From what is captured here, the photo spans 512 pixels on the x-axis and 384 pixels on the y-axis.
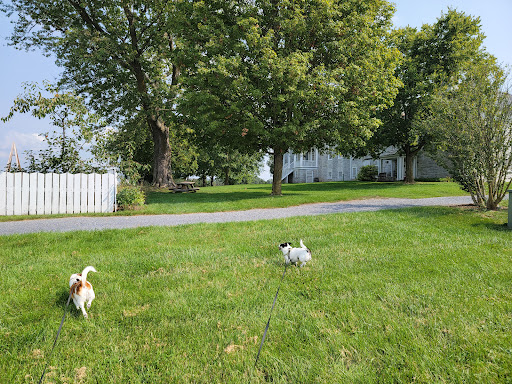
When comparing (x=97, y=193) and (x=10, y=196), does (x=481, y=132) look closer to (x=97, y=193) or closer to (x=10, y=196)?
(x=97, y=193)

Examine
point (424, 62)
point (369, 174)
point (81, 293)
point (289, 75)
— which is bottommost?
point (81, 293)

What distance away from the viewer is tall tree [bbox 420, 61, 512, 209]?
8977 millimetres

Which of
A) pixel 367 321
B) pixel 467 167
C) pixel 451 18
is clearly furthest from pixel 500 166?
pixel 451 18

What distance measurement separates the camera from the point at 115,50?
62.3 ft

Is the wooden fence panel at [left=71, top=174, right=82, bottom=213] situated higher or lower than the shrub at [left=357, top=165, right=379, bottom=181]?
lower

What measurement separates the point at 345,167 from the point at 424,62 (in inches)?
797

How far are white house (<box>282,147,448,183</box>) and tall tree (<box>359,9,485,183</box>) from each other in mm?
9164

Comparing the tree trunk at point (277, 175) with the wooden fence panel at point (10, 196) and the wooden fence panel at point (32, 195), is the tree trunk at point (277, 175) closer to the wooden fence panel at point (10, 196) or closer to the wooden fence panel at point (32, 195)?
the wooden fence panel at point (32, 195)

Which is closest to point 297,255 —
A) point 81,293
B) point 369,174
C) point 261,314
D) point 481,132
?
point 261,314

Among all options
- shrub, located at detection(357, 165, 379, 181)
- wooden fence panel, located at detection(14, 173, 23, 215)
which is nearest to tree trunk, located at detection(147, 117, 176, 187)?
wooden fence panel, located at detection(14, 173, 23, 215)

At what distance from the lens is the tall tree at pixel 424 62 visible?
76.3 ft

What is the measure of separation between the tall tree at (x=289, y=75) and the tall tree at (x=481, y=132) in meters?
5.89

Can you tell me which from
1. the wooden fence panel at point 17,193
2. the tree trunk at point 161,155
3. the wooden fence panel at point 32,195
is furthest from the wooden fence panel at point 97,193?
the tree trunk at point 161,155

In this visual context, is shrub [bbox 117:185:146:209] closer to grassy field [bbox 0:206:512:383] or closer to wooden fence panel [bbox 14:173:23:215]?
wooden fence panel [bbox 14:173:23:215]
